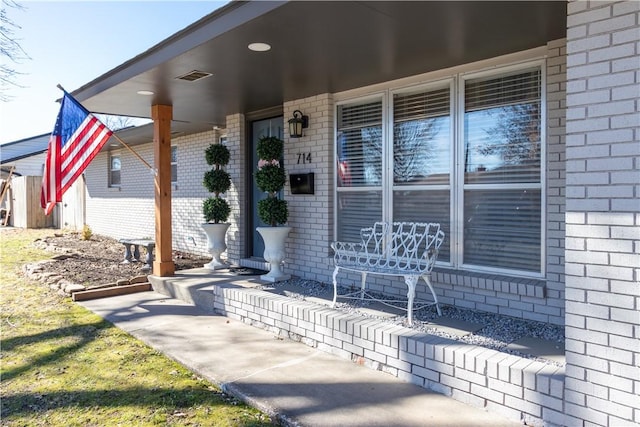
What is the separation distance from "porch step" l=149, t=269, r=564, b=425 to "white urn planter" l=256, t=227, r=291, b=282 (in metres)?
1.04

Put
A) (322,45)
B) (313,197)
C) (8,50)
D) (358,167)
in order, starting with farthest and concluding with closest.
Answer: (8,50) < (313,197) < (358,167) < (322,45)

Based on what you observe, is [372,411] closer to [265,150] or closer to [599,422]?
[599,422]

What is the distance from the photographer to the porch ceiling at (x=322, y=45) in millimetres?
3240

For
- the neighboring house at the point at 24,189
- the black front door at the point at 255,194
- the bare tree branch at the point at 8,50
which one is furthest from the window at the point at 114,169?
the black front door at the point at 255,194

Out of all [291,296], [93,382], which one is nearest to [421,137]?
[291,296]

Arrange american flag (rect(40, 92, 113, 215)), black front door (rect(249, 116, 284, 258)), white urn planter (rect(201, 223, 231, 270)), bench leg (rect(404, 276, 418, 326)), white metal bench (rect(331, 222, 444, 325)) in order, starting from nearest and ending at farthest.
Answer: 1. bench leg (rect(404, 276, 418, 326))
2. white metal bench (rect(331, 222, 444, 325))
3. american flag (rect(40, 92, 113, 215))
4. white urn planter (rect(201, 223, 231, 270))
5. black front door (rect(249, 116, 284, 258))

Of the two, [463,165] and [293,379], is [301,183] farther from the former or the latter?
[293,379]

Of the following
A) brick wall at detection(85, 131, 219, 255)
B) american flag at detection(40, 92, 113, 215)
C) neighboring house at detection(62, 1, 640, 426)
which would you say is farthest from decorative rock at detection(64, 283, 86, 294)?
brick wall at detection(85, 131, 219, 255)

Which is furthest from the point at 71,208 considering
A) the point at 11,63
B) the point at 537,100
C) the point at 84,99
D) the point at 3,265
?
the point at 537,100

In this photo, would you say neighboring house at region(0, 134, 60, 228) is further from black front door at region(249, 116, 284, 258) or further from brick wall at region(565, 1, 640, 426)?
brick wall at region(565, 1, 640, 426)

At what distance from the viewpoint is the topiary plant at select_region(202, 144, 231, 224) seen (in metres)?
6.93

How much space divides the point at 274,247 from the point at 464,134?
8.77 feet

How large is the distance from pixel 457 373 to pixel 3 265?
879cm

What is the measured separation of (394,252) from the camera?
16.2 feet
